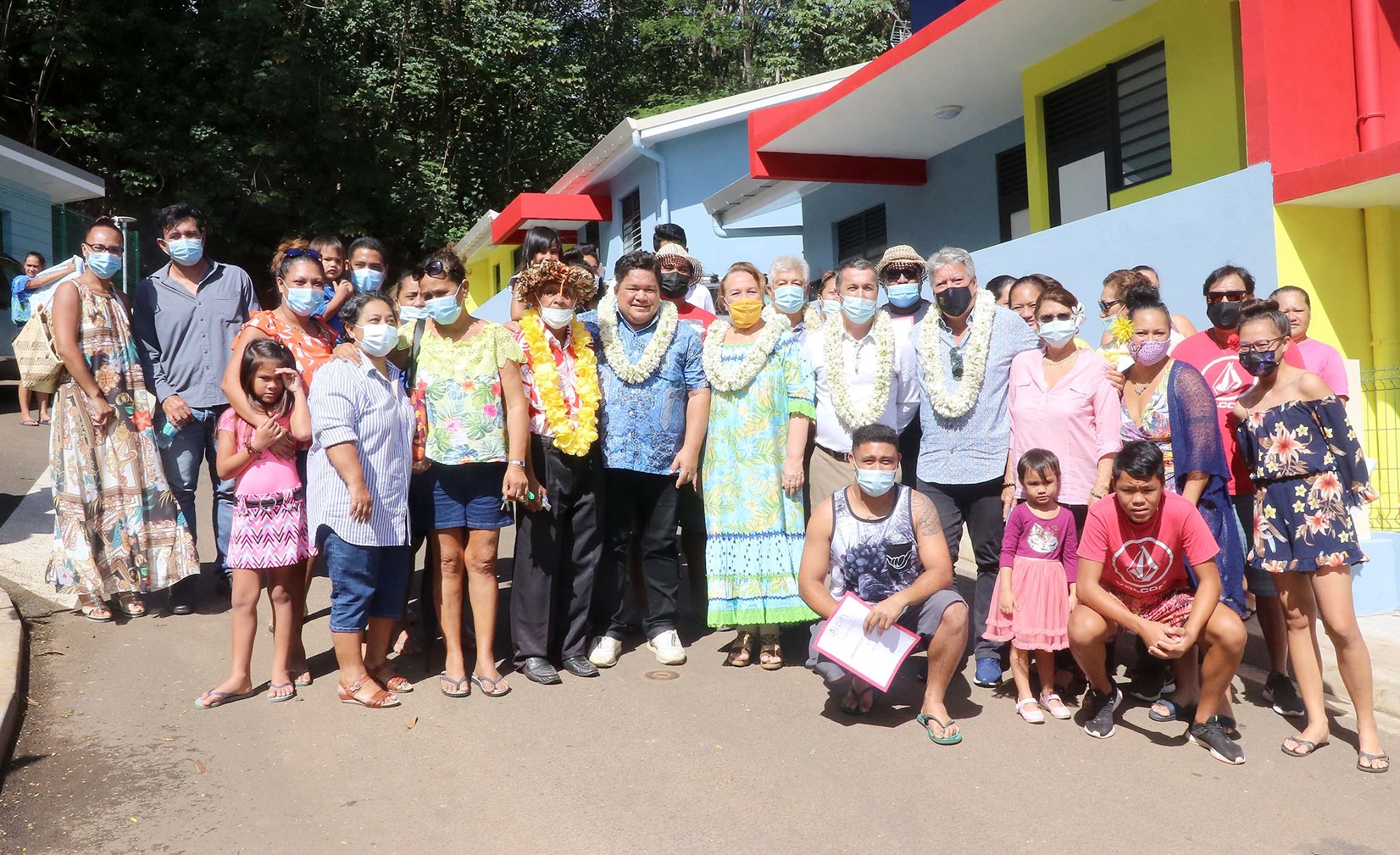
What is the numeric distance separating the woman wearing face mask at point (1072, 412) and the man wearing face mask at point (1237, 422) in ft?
1.48

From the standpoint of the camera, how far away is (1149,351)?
4.90 meters

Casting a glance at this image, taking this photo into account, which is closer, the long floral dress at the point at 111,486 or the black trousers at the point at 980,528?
the black trousers at the point at 980,528

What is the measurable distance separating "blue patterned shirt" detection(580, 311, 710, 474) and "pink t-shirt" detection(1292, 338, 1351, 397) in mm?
2787

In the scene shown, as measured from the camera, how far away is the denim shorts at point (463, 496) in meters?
5.13

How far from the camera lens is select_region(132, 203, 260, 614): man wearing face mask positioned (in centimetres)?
602

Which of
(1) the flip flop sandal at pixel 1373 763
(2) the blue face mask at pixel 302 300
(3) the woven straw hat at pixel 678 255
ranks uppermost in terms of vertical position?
(3) the woven straw hat at pixel 678 255

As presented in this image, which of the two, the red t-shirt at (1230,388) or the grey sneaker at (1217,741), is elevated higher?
the red t-shirt at (1230,388)

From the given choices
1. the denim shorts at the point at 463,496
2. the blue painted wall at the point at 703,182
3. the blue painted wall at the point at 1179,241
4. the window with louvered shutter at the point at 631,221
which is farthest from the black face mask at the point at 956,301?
the window with louvered shutter at the point at 631,221

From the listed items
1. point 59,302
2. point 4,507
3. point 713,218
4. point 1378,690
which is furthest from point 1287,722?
point 713,218

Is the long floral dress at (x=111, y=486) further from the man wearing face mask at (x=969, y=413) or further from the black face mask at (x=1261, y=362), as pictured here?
the black face mask at (x=1261, y=362)

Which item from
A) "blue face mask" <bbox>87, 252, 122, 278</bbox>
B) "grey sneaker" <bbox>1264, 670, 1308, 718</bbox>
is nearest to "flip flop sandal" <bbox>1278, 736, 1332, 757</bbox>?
"grey sneaker" <bbox>1264, 670, 1308, 718</bbox>

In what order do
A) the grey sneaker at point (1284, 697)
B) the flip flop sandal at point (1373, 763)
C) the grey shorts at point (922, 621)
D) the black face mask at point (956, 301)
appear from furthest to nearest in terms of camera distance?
the black face mask at point (956, 301) < the grey sneaker at point (1284, 697) < the grey shorts at point (922, 621) < the flip flop sandal at point (1373, 763)

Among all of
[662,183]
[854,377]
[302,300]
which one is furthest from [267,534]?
[662,183]

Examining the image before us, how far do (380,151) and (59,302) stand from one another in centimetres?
2072
